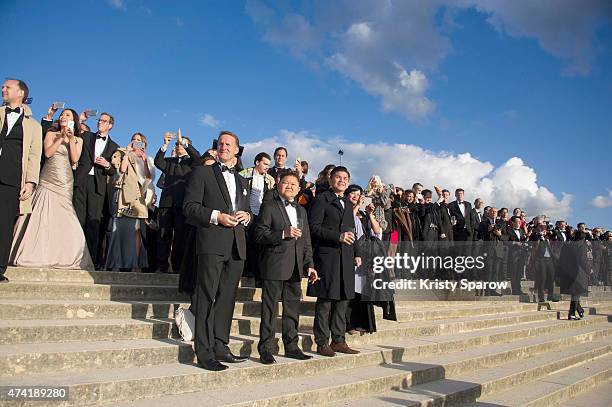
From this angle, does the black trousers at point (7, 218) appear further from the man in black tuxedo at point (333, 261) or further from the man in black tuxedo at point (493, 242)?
the man in black tuxedo at point (493, 242)

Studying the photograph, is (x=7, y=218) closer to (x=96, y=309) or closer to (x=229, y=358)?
(x=96, y=309)

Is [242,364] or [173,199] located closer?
[242,364]

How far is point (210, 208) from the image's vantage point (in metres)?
4.23

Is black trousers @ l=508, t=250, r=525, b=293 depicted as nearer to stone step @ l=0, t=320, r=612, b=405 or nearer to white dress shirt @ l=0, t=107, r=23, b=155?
stone step @ l=0, t=320, r=612, b=405

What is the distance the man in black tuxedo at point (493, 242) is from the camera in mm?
11891

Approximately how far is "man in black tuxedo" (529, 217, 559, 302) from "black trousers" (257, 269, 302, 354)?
9.65 meters

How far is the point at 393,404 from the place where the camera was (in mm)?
4234

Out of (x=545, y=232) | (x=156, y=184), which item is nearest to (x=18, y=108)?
(x=156, y=184)

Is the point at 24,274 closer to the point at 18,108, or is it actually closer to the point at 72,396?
the point at 18,108

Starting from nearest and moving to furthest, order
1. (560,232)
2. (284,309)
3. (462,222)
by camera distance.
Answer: (284,309) → (462,222) → (560,232)

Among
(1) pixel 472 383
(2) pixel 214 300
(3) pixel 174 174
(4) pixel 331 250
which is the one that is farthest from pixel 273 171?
(1) pixel 472 383

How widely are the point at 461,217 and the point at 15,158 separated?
981 cm

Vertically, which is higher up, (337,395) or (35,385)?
(35,385)

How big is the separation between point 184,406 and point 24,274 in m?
3.11
